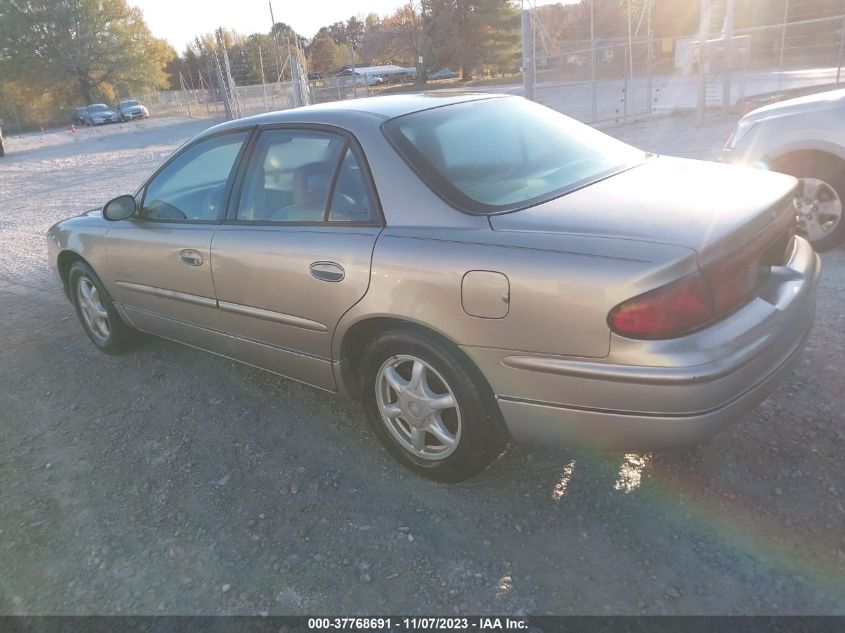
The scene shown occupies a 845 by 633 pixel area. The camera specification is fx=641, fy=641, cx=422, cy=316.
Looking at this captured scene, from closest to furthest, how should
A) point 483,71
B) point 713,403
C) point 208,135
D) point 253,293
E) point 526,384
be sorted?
point 713,403 < point 526,384 < point 253,293 < point 208,135 < point 483,71

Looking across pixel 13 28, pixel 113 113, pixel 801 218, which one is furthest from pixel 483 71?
pixel 801 218

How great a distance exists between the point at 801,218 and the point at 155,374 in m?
4.94

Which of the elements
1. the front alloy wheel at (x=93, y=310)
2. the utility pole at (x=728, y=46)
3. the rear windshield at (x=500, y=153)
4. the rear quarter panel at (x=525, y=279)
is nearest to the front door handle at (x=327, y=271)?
the rear quarter panel at (x=525, y=279)

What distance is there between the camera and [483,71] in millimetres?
49781

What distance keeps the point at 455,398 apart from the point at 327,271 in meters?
0.82

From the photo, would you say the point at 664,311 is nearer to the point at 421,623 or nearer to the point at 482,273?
the point at 482,273

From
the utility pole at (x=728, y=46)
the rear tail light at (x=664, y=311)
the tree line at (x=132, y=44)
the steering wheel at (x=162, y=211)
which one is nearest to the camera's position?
the rear tail light at (x=664, y=311)

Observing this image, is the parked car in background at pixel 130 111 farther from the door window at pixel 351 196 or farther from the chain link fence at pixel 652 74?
the door window at pixel 351 196

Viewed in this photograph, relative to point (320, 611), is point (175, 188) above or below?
above

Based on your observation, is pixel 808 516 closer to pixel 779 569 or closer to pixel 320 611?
pixel 779 569

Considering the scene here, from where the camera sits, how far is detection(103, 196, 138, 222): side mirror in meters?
4.04

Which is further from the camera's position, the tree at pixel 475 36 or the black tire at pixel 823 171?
the tree at pixel 475 36

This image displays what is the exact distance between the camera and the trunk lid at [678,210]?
224cm

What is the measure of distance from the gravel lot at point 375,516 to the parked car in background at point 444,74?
55.0 meters
